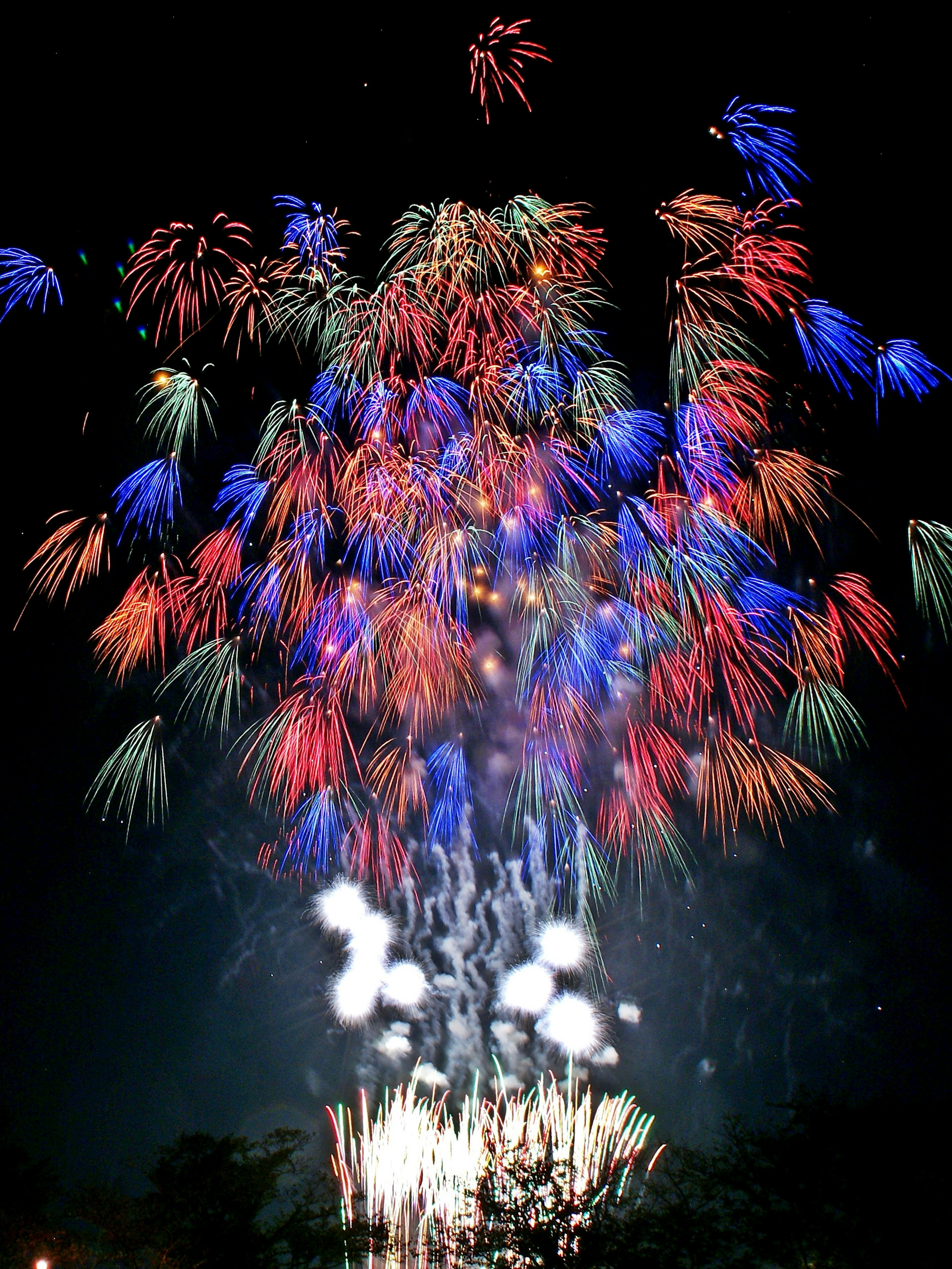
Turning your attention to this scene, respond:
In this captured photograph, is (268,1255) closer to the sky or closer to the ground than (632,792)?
closer to the ground

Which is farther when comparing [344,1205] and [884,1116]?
[344,1205]

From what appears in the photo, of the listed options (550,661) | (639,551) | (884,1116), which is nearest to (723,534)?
(639,551)

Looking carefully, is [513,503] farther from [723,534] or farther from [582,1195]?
[582,1195]

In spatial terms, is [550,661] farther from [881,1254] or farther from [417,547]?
[881,1254]

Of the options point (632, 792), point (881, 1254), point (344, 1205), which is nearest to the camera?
point (881, 1254)

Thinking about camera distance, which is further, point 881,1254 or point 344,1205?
point 344,1205

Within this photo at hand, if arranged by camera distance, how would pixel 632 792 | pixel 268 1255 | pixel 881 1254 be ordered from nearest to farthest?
pixel 881 1254, pixel 632 792, pixel 268 1255

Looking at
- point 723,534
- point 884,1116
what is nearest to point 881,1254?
point 884,1116

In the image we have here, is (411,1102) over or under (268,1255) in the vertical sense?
over

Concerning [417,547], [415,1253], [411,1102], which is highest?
[417,547]
